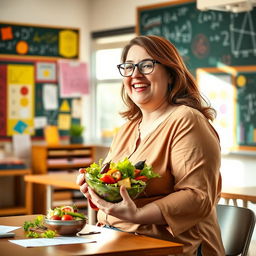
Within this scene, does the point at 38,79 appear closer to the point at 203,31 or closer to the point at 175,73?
the point at 203,31

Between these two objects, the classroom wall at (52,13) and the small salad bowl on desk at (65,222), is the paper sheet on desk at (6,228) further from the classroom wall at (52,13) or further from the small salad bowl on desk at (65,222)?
the classroom wall at (52,13)

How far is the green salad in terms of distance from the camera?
218 centimetres

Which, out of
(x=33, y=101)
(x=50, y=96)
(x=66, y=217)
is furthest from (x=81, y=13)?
(x=66, y=217)

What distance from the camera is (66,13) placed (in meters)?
6.72

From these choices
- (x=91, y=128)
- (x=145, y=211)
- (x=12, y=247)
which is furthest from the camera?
(x=91, y=128)

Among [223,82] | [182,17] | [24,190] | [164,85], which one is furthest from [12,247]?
[24,190]

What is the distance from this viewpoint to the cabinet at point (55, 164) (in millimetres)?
6270

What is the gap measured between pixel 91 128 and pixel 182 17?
1.84 meters

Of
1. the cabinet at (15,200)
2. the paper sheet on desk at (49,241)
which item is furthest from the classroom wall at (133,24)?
the paper sheet on desk at (49,241)

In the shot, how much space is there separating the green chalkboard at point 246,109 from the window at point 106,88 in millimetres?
1714

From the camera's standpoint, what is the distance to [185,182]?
2332 millimetres

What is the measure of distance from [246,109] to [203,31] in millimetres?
860

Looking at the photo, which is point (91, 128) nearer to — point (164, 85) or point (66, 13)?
point (66, 13)

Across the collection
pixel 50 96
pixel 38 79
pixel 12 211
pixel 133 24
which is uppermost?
pixel 133 24
